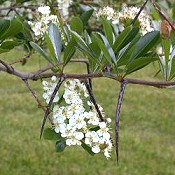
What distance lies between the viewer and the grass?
365 cm

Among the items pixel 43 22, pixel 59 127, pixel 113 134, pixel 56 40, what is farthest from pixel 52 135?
pixel 113 134

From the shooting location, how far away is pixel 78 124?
97 centimetres

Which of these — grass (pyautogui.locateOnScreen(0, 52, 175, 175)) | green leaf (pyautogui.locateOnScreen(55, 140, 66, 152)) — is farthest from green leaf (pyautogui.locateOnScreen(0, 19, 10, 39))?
grass (pyautogui.locateOnScreen(0, 52, 175, 175))

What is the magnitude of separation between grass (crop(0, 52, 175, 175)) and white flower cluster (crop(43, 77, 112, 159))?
2.56 metres

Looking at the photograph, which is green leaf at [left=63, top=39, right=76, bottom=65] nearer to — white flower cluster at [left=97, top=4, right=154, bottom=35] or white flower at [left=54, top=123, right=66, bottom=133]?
white flower at [left=54, top=123, right=66, bottom=133]

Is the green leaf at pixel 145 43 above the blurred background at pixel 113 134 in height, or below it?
above

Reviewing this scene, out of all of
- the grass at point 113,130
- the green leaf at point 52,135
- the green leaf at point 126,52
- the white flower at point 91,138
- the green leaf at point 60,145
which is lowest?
the grass at point 113,130

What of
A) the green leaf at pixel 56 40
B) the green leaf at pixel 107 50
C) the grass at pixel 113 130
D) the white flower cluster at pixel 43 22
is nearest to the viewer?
the green leaf at pixel 107 50

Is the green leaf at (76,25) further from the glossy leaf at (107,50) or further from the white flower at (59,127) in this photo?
the white flower at (59,127)

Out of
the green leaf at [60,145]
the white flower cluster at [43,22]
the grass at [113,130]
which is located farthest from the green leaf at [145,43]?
the grass at [113,130]

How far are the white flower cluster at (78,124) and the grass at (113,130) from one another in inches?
101

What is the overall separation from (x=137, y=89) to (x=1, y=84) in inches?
60.4

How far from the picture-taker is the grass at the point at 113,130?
365cm

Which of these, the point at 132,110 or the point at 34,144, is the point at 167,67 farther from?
the point at 132,110
